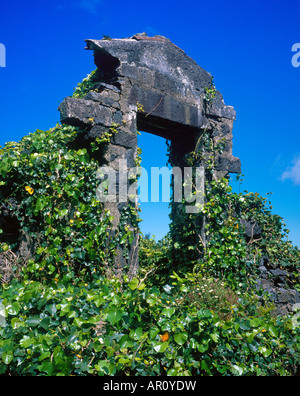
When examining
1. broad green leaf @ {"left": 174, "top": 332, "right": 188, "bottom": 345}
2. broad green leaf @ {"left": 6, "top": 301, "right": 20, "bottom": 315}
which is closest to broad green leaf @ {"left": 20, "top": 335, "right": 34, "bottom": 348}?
broad green leaf @ {"left": 6, "top": 301, "right": 20, "bottom": 315}

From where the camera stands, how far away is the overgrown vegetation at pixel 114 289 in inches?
81.7

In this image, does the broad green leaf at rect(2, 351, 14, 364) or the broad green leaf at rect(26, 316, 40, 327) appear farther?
the broad green leaf at rect(26, 316, 40, 327)

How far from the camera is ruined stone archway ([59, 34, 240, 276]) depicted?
416 cm

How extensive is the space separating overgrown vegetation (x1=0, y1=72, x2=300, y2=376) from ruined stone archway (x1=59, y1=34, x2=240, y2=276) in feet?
1.03

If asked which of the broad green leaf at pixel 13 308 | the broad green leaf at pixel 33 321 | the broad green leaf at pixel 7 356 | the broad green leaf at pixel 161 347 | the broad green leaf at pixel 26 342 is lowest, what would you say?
the broad green leaf at pixel 7 356

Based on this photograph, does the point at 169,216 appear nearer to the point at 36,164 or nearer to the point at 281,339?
the point at 36,164

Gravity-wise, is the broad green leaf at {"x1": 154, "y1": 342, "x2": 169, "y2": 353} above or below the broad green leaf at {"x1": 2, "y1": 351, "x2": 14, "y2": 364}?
above

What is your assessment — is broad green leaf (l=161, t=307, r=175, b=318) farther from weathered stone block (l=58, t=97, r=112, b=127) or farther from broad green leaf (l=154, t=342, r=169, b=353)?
weathered stone block (l=58, t=97, r=112, b=127)

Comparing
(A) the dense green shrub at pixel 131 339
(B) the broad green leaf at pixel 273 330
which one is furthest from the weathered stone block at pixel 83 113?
(B) the broad green leaf at pixel 273 330

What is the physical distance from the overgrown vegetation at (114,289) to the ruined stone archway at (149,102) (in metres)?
0.32

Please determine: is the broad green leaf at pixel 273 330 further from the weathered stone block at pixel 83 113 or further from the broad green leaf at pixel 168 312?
the weathered stone block at pixel 83 113

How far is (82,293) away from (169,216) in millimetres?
3382

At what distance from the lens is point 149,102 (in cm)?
466

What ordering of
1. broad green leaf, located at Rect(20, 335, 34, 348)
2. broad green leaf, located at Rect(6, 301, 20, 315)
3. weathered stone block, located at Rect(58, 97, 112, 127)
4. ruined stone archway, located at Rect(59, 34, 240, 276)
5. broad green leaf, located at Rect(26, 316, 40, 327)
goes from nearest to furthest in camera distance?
broad green leaf, located at Rect(20, 335, 34, 348), broad green leaf, located at Rect(26, 316, 40, 327), broad green leaf, located at Rect(6, 301, 20, 315), weathered stone block, located at Rect(58, 97, 112, 127), ruined stone archway, located at Rect(59, 34, 240, 276)
